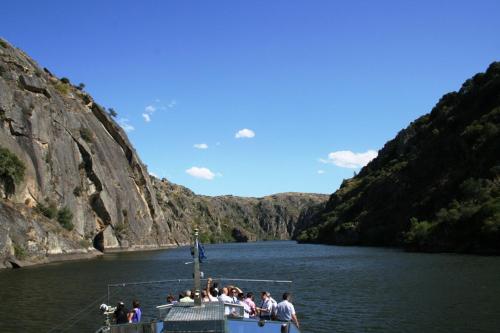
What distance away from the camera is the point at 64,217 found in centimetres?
10531

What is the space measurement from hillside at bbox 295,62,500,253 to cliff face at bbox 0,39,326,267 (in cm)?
6764

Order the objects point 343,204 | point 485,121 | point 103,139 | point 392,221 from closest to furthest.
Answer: point 485,121 < point 392,221 < point 103,139 < point 343,204

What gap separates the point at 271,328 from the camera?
810 inches

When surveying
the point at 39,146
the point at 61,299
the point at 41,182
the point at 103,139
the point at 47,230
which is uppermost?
the point at 103,139

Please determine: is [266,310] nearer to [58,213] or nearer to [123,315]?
[123,315]

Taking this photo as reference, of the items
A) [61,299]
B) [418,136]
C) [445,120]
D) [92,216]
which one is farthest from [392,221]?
[61,299]

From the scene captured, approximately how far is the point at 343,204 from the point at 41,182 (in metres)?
122

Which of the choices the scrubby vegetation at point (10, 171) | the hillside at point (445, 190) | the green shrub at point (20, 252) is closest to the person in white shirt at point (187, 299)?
the green shrub at point (20, 252)

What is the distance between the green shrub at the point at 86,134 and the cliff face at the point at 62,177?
204mm

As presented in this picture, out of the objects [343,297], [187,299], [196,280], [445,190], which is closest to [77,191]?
[445,190]

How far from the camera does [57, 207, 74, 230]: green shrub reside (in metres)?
105

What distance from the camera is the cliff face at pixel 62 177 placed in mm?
87750

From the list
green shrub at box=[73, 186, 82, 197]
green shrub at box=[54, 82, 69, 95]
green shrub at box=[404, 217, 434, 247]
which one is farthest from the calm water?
green shrub at box=[54, 82, 69, 95]

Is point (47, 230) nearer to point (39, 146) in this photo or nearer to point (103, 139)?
point (39, 146)
